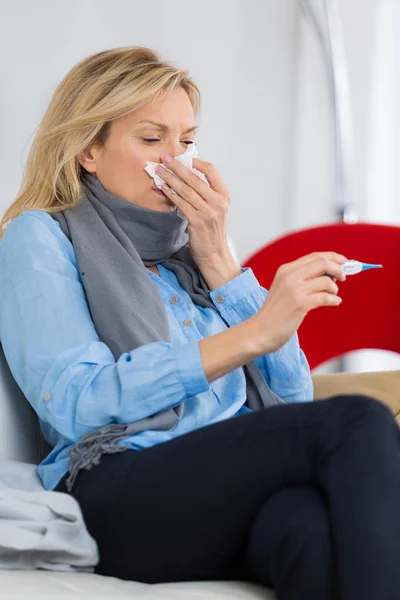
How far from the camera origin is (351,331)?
8.13ft

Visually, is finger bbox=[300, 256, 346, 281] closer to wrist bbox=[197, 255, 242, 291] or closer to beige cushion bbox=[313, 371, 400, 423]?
wrist bbox=[197, 255, 242, 291]

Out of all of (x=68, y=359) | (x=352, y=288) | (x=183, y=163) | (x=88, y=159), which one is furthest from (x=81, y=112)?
(x=352, y=288)

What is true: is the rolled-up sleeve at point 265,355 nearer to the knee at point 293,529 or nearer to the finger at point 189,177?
the finger at point 189,177

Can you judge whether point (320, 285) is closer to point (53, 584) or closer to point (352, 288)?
point (53, 584)

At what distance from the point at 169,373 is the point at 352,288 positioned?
1.14m

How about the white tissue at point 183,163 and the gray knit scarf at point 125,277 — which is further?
the white tissue at point 183,163

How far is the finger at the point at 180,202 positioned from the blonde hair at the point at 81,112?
0.14 metres

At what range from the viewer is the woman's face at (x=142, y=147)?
1690mm

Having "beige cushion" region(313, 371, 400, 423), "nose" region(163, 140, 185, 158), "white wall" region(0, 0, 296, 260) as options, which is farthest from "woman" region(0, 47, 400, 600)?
"white wall" region(0, 0, 296, 260)

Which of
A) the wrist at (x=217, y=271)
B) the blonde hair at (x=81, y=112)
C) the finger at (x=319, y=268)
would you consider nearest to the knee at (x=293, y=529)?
the finger at (x=319, y=268)

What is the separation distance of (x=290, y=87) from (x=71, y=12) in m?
1.01

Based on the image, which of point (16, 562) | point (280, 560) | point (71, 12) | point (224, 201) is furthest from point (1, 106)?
point (280, 560)

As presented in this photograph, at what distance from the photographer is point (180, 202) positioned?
1.71 metres

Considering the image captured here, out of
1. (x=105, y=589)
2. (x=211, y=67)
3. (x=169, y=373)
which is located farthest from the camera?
(x=211, y=67)
